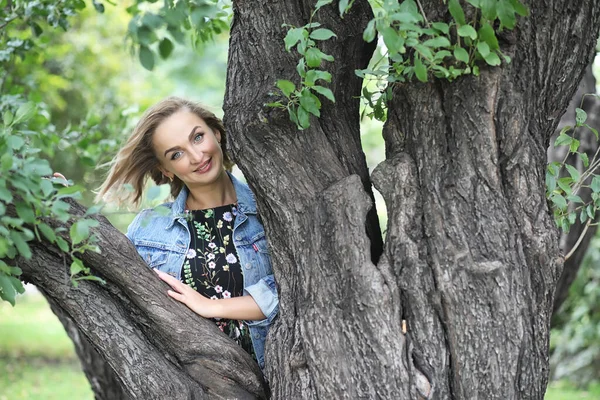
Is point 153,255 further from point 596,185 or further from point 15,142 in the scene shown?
point 596,185

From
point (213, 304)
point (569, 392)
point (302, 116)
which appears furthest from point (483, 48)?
point (569, 392)

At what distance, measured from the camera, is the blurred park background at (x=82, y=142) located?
5209 mm

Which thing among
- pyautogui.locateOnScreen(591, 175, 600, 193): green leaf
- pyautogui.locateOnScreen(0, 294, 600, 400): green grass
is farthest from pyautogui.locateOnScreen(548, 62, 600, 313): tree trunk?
pyautogui.locateOnScreen(0, 294, 600, 400): green grass

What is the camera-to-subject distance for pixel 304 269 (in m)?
2.70

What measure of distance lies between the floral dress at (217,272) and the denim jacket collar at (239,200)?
0.10 meters

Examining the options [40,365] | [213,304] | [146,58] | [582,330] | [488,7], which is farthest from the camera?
[40,365]

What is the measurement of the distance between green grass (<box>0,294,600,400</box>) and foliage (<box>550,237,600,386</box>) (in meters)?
0.25

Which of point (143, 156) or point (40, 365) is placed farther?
point (40, 365)

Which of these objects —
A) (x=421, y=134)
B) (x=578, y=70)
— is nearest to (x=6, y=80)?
(x=421, y=134)

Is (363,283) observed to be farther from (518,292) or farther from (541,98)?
(541,98)

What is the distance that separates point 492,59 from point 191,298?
1479 millimetres

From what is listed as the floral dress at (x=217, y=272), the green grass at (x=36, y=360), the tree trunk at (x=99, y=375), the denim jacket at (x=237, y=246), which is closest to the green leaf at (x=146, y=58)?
the denim jacket at (x=237, y=246)

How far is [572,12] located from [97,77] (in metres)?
9.28

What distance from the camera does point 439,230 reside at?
251 centimetres
